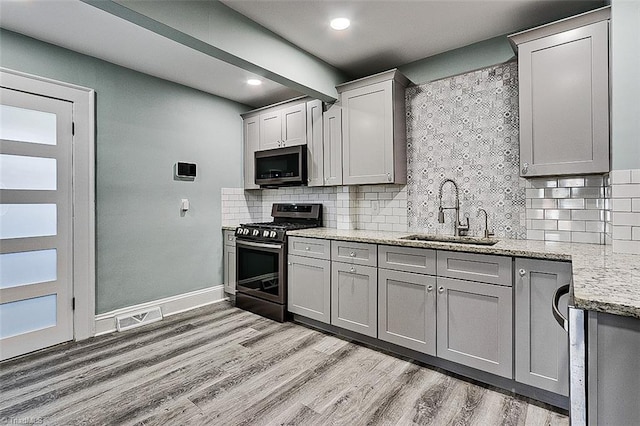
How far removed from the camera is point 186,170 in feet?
12.0

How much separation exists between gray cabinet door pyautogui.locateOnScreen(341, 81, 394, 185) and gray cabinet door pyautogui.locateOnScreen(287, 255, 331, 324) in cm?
93

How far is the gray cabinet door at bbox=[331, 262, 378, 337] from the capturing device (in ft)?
8.75

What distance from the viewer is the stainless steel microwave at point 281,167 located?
11.8 ft

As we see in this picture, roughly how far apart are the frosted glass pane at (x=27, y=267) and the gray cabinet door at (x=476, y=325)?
10.4 ft

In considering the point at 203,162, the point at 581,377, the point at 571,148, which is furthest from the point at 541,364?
the point at 203,162

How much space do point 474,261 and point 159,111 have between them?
3385 mm

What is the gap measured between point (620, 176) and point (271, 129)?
3266mm

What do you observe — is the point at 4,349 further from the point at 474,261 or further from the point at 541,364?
the point at 541,364

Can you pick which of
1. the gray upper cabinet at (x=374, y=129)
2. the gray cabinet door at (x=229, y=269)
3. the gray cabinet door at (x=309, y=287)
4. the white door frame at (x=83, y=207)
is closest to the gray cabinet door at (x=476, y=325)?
the gray cabinet door at (x=309, y=287)

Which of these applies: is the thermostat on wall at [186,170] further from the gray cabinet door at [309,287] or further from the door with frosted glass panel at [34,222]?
the gray cabinet door at [309,287]

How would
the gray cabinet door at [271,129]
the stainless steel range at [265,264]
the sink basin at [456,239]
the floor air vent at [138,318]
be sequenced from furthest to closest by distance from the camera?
the gray cabinet door at [271,129], the stainless steel range at [265,264], the floor air vent at [138,318], the sink basin at [456,239]

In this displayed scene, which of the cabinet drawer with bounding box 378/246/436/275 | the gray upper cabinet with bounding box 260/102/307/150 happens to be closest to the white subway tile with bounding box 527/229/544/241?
the cabinet drawer with bounding box 378/246/436/275

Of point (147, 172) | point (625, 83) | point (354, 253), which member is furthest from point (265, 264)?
point (625, 83)

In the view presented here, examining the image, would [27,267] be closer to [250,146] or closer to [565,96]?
[250,146]
